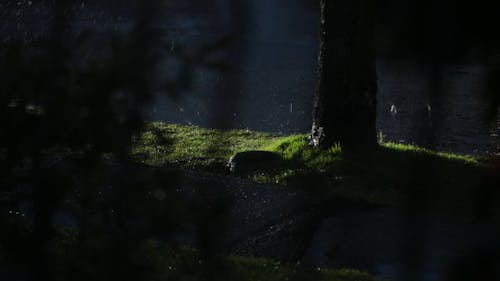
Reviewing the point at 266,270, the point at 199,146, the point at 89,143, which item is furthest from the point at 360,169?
the point at 89,143

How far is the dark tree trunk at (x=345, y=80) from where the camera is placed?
7.41 m

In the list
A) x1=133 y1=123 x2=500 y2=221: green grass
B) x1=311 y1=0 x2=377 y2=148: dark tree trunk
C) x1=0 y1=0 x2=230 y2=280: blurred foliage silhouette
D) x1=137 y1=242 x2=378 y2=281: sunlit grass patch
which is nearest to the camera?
x1=0 y1=0 x2=230 y2=280: blurred foliage silhouette

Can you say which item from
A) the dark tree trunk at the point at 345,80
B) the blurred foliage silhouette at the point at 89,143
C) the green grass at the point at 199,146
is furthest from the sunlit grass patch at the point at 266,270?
the dark tree trunk at the point at 345,80

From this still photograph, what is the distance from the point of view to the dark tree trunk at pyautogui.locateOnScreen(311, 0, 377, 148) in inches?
292

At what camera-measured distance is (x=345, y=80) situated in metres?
7.50

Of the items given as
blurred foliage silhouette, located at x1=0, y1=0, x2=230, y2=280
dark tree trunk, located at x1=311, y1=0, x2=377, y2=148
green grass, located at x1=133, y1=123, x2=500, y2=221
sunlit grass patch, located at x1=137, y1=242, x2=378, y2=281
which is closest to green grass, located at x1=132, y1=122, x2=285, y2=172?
green grass, located at x1=133, y1=123, x2=500, y2=221

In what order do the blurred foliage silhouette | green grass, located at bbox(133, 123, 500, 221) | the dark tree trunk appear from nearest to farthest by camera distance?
1. the blurred foliage silhouette
2. green grass, located at bbox(133, 123, 500, 221)
3. the dark tree trunk

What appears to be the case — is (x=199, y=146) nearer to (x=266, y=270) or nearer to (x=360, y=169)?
(x=360, y=169)

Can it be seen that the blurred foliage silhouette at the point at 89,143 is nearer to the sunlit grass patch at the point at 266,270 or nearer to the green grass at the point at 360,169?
the sunlit grass patch at the point at 266,270

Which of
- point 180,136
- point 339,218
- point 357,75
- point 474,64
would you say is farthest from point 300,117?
point 474,64

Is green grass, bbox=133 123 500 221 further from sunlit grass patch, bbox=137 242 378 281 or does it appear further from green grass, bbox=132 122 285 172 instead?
sunlit grass patch, bbox=137 242 378 281

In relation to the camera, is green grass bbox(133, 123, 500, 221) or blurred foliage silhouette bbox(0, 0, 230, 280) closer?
blurred foliage silhouette bbox(0, 0, 230, 280)

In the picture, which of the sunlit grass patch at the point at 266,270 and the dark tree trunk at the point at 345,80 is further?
the dark tree trunk at the point at 345,80

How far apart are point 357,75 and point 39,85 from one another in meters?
5.51
